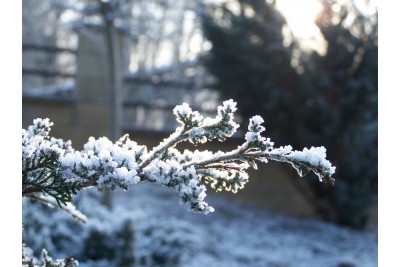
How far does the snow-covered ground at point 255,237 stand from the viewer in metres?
3.98

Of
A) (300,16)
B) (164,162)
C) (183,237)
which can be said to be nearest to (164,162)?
(164,162)

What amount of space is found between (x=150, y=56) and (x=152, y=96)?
17.7 ft

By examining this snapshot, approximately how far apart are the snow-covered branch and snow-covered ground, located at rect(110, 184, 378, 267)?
8.96 feet

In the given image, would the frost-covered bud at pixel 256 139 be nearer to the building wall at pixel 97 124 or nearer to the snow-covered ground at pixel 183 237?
the snow-covered ground at pixel 183 237

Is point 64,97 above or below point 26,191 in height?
above

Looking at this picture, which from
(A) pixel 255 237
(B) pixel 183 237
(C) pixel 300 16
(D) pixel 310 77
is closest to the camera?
(B) pixel 183 237

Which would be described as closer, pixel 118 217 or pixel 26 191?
pixel 26 191

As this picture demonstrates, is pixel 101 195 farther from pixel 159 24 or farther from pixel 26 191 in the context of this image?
pixel 159 24

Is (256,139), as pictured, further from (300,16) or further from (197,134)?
(300,16)

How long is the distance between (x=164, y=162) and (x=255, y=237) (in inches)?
149

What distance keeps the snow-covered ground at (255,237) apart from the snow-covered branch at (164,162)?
273 cm

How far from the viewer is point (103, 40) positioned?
5.91 meters

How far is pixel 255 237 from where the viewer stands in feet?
15.0
